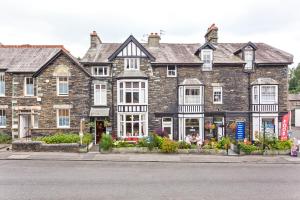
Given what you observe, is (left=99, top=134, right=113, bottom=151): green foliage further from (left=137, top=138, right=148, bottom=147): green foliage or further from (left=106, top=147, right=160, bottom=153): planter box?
(left=137, top=138, right=148, bottom=147): green foliage

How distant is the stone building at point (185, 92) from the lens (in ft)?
93.1

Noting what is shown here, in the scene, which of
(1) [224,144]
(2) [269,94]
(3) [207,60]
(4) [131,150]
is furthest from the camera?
(3) [207,60]

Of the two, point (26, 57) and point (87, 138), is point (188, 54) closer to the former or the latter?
point (87, 138)

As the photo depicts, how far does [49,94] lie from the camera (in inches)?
1101

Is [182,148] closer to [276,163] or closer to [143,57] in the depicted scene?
[276,163]

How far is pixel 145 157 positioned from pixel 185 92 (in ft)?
31.0

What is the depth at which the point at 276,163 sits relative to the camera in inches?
799

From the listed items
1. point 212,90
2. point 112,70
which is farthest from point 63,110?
point 212,90

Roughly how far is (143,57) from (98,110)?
6.71m

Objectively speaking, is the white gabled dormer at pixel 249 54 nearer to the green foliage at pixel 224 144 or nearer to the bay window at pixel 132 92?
the green foliage at pixel 224 144

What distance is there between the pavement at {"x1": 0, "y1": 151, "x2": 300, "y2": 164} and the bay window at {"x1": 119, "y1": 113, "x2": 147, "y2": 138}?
18.6 ft

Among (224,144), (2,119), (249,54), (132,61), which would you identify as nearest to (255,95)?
(249,54)

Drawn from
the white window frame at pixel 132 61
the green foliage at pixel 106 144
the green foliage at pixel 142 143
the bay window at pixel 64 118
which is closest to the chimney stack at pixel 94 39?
the white window frame at pixel 132 61

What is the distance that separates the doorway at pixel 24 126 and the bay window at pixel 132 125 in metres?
9.51
